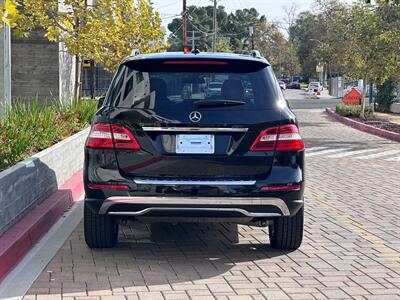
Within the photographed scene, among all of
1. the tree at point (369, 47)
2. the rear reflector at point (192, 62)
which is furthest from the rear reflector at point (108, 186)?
the tree at point (369, 47)

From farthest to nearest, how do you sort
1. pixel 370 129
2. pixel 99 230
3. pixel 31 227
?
pixel 370 129 → pixel 31 227 → pixel 99 230

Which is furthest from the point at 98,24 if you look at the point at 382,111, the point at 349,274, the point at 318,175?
the point at 382,111

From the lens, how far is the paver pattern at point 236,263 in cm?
531

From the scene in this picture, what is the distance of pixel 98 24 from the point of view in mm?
17500

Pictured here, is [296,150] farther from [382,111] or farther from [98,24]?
[382,111]

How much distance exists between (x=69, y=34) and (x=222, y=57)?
13.7m

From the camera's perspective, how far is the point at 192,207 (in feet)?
18.7

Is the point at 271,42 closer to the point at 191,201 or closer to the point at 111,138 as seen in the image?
the point at 111,138

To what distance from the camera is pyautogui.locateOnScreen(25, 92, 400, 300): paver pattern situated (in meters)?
5.31

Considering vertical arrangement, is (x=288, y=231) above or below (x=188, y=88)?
below

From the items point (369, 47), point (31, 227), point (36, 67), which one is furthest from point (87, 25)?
point (31, 227)

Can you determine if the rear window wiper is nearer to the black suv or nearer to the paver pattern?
the black suv

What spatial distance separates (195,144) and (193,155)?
0.10 meters

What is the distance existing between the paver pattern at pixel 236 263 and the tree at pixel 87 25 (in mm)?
9748
